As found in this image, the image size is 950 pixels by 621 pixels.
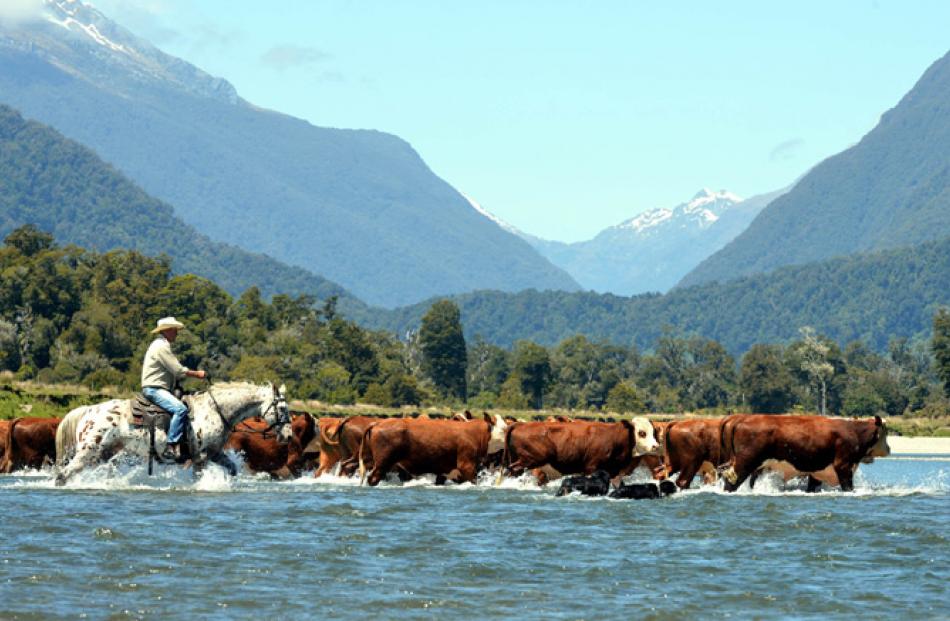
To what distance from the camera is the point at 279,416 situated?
27141mm

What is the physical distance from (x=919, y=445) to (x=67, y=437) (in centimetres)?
7654

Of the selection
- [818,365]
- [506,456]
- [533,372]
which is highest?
[818,365]

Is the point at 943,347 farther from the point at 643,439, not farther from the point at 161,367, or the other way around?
the point at 161,367

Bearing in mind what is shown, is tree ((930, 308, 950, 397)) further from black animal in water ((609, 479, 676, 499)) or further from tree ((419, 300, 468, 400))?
black animal in water ((609, 479, 676, 499))

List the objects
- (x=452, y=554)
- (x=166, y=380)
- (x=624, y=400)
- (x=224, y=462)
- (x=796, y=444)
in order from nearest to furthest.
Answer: (x=452, y=554) < (x=166, y=380) < (x=224, y=462) < (x=796, y=444) < (x=624, y=400)

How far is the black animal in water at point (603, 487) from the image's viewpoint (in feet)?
89.0

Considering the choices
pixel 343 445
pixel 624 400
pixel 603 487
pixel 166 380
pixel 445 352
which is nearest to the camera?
pixel 166 380

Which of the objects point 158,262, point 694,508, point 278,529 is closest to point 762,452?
point 694,508

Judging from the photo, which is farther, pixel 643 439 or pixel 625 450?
pixel 643 439

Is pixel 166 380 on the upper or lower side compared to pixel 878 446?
upper

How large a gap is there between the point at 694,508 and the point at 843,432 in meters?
4.66

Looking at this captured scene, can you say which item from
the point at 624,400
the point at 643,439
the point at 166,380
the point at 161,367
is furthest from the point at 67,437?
the point at 624,400

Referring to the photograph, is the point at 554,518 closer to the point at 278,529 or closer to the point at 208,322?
the point at 278,529

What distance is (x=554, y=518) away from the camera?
2334 cm
